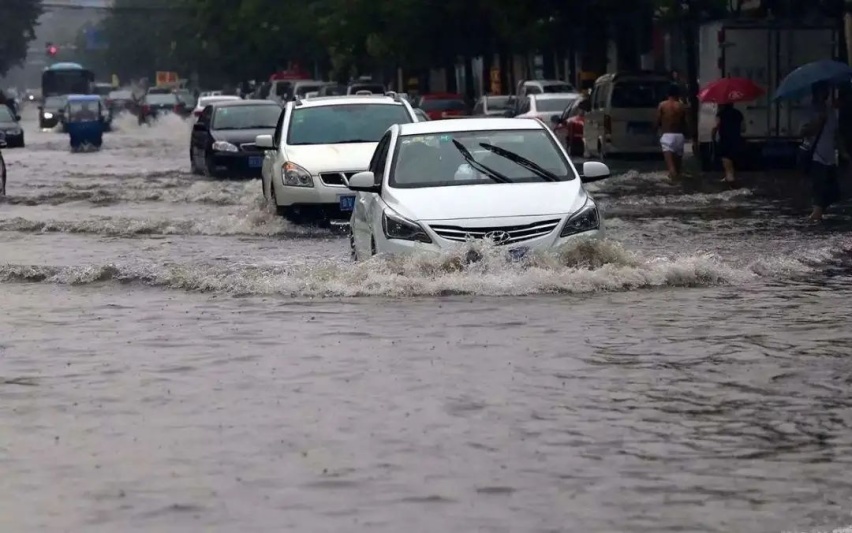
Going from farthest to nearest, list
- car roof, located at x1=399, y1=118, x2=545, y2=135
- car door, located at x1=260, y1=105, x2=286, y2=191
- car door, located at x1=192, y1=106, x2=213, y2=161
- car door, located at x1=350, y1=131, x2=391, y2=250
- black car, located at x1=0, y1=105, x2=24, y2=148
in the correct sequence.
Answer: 1. black car, located at x1=0, y1=105, x2=24, y2=148
2. car door, located at x1=192, y1=106, x2=213, y2=161
3. car door, located at x1=260, y1=105, x2=286, y2=191
4. car roof, located at x1=399, y1=118, x2=545, y2=135
5. car door, located at x1=350, y1=131, x2=391, y2=250

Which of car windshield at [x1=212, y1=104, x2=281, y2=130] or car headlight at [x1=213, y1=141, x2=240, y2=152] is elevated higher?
car windshield at [x1=212, y1=104, x2=281, y2=130]

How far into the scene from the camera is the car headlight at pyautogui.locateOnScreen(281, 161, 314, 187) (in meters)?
21.9

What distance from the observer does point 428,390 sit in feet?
33.8

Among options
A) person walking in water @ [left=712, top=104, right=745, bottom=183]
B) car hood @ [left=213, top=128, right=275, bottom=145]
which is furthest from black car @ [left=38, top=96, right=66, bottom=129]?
person walking in water @ [left=712, top=104, right=745, bottom=183]

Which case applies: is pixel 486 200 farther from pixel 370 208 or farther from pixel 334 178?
pixel 334 178

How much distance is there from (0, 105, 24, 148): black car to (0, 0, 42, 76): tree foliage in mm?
52636

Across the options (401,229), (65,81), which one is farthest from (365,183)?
(65,81)

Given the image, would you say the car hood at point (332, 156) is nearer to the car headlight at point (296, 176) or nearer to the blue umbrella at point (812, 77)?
the car headlight at point (296, 176)

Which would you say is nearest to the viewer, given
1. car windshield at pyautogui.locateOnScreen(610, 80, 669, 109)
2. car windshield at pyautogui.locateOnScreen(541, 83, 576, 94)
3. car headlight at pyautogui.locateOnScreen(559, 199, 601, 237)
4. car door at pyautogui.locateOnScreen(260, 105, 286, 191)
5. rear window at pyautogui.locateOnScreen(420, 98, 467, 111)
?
car headlight at pyautogui.locateOnScreen(559, 199, 601, 237)

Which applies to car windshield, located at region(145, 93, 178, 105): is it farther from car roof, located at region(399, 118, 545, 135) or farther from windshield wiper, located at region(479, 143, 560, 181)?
windshield wiper, located at region(479, 143, 560, 181)

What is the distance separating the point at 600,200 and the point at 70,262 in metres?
10.5

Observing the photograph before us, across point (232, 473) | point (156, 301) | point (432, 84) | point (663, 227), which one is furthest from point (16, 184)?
point (432, 84)

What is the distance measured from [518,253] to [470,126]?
205cm

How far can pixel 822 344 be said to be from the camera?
470 inches
